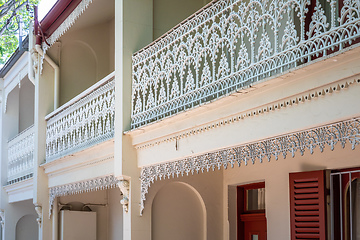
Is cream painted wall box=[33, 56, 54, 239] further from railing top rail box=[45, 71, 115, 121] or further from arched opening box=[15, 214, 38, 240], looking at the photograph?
arched opening box=[15, 214, 38, 240]

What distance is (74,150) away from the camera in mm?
11453

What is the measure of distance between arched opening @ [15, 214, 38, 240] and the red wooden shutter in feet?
35.1

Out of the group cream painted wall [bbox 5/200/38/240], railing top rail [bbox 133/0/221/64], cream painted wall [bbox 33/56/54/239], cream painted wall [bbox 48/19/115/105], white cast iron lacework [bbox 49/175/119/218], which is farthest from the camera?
cream painted wall [bbox 5/200/38/240]

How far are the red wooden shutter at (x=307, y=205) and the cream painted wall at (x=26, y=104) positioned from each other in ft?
36.9

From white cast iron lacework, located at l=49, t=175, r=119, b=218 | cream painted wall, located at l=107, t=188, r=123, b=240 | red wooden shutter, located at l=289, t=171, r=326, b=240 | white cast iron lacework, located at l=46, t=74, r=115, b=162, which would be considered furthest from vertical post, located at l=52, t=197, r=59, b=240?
red wooden shutter, located at l=289, t=171, r=326, b=240

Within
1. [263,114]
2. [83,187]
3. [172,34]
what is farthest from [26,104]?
[263,114]

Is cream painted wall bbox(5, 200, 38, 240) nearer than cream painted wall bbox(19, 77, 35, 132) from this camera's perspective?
Yes

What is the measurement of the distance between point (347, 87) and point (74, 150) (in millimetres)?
7033

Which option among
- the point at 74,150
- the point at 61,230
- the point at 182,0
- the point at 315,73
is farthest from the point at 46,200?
the point at 315,73

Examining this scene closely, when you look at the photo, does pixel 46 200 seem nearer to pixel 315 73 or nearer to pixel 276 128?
pixel 276 128

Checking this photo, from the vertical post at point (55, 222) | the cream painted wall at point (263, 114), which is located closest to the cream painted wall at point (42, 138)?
the vertical post at point (55, 222)

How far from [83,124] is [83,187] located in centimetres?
122

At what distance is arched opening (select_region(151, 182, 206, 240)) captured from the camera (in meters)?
9.52

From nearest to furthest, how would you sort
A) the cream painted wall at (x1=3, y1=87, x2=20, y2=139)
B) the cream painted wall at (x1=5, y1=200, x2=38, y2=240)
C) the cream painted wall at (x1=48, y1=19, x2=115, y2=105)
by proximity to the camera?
the cream painted wall at (x1=48, y1=19, x2=115, y2=105)
the cream painted wall at (x1=5, y1=200, x2=38, y2=240)
the cream painted wall at (x1=3, y1=87, x2=20, y2=139)
